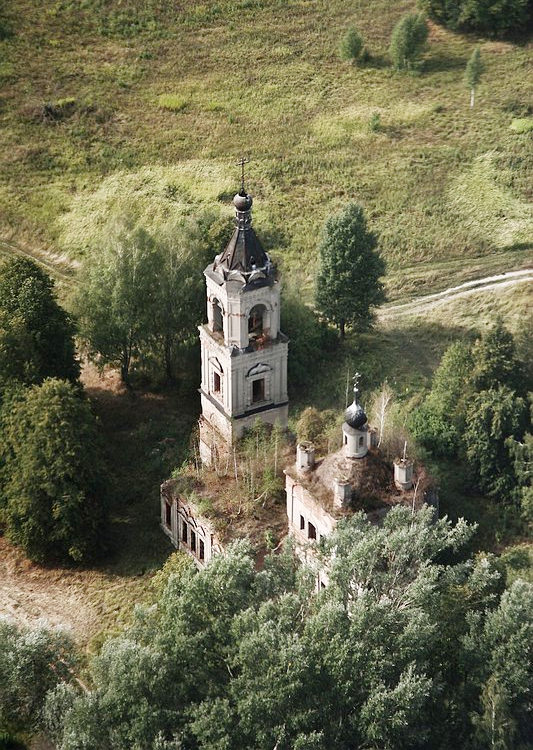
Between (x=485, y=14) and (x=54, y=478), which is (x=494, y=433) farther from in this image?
(x=485, y=14)

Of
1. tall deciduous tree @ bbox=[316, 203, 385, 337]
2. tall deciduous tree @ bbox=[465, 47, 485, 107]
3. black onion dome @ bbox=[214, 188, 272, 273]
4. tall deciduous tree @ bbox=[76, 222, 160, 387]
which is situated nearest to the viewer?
black onion dome @ bbox=[214, 188, 272, 273]

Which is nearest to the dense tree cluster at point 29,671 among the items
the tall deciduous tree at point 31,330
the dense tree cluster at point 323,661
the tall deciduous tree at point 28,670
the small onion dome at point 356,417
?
the tall deciduous tree at point 28,670

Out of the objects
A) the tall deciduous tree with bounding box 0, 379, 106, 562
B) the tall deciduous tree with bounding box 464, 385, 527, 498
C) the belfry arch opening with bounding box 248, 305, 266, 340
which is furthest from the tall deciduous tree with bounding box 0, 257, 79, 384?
the tall deciduous tree with bounding box 464, 385, 527, 498

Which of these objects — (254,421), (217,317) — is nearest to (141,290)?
(217,317)

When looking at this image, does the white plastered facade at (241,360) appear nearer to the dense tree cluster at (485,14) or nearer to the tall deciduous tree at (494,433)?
the tall deciduous tree at (494,433)

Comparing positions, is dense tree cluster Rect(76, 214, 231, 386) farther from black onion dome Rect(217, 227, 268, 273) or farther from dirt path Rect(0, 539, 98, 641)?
dirt path Rect(0, 539, 98, 641)
